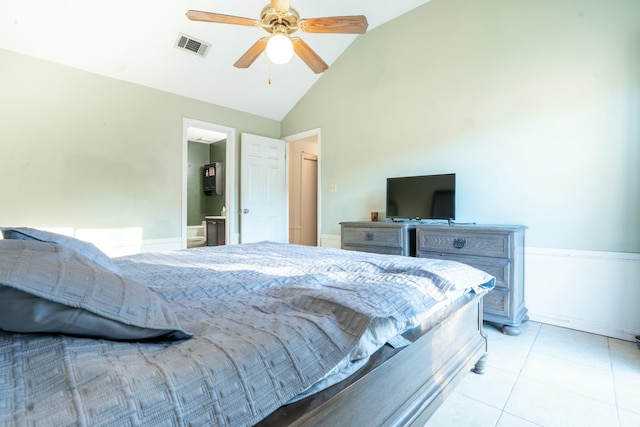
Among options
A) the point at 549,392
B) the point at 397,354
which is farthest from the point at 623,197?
the point at 397,354

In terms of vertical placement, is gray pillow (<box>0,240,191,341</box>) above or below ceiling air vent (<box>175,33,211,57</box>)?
below

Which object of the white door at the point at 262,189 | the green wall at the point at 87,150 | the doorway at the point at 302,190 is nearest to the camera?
the green wall at the point at 87,150

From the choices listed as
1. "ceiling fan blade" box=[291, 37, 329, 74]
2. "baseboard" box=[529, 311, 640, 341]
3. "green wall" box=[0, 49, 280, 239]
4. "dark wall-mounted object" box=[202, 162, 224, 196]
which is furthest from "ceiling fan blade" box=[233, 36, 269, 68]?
"dark wall-mounted object" box=[202, 162, 224, 196]

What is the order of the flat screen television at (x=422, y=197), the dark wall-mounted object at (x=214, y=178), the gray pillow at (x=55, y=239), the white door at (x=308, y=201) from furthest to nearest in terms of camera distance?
the dark wall-mounted object at (x=214, y=178) < the white door at (x=308, y=201) < the flat screen television at (x=422, y=197) < the gray pillow at (x=55, y=239)

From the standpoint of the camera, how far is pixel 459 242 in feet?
8.81

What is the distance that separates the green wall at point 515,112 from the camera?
2373 millimetres

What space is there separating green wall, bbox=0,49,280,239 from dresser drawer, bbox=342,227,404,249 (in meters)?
2.17

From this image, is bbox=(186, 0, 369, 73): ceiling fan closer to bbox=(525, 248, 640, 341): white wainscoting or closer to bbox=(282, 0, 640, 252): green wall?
bbox=(282, 0, 640, 252): green wall

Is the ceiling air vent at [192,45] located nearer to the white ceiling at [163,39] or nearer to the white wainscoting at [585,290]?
the white ceiling at [163,39]

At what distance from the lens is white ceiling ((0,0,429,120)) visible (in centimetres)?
270

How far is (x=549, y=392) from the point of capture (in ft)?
5.46

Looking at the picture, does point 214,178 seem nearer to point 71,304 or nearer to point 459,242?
point 459,242

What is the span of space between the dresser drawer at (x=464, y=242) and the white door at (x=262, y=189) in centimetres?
251

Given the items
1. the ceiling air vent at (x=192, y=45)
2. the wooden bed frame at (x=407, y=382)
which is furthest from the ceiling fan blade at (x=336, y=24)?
the wooden bed frame at (x=407, y=382)
